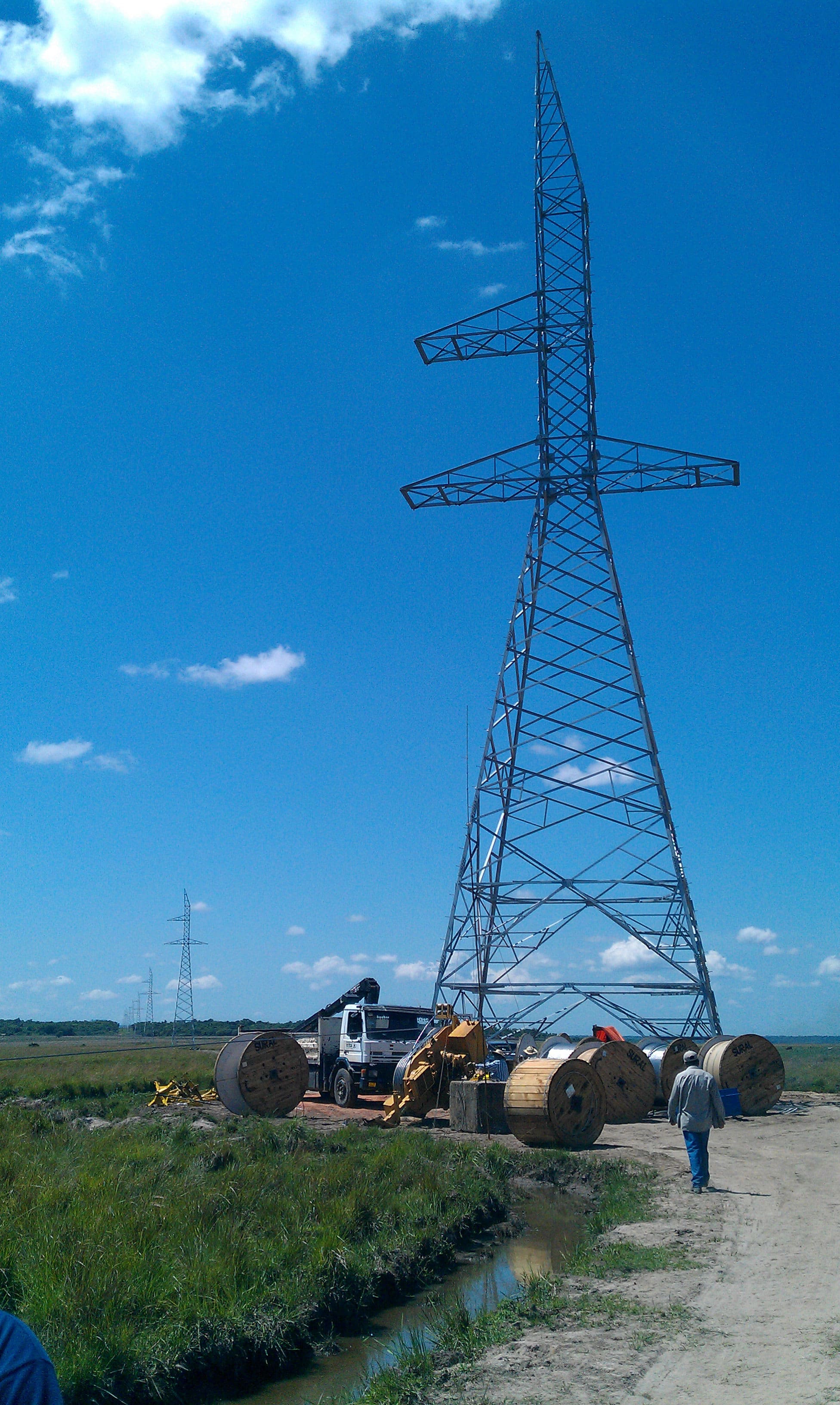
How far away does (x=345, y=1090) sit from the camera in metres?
26.0

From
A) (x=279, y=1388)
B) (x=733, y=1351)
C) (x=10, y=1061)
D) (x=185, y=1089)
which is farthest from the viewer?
(x=10, y=1061)

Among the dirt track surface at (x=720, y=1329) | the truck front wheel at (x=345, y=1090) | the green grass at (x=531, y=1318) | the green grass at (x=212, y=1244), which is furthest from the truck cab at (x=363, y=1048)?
the green grass at (x=531, y=1318)

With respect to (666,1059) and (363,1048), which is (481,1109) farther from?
(363,1048)

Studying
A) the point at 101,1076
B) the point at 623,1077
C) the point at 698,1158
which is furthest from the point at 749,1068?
the point at 101,1076

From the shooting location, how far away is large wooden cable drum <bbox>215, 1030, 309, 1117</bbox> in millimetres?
20906

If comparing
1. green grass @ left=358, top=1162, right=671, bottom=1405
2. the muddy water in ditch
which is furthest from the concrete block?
green grass @ left=358, top=1162, right=671, bottom=1405

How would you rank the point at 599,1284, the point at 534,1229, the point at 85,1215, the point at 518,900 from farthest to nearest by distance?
the point at 518,900
the point at 534,1229
the point at 85,1215
the point at 599,1284

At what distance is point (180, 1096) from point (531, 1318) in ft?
66.2

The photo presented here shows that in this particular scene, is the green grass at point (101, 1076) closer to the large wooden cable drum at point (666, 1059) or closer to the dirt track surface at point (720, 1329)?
the large wooden cable drum at point (666, 1059)

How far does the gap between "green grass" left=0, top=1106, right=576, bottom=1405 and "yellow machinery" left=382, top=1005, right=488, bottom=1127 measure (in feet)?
17.7

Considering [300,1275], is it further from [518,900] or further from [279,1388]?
[518,900]

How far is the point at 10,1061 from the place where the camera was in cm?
4534

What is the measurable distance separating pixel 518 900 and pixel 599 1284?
1609 centimetres

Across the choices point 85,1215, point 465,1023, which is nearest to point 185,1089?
point 465,1023
